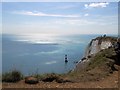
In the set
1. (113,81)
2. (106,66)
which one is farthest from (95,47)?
(113,81)

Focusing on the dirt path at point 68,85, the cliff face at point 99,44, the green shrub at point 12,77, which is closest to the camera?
the dirt path at point 68,85

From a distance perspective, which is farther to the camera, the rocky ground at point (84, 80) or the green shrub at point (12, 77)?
the green shrub at point (12, 77)

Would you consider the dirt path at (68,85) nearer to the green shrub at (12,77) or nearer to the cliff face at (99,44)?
the green shrub at (12,77)

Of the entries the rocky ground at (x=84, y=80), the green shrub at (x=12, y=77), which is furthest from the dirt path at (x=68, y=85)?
the green shrub at (x=12, y=77)

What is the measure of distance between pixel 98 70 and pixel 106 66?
726 millimetres

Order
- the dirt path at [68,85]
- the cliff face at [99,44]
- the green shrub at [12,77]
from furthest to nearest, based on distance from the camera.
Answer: the cliff face at [99,44] → the green shrub at [12,77] → the dirt path at [68,85]

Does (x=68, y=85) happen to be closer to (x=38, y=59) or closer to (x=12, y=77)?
(x=12, y=77)

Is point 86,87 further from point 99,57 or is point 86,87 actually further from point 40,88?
point 99,57

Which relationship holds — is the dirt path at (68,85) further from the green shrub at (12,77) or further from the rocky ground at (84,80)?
the green shrub at (12,77)

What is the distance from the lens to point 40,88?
8.11 m

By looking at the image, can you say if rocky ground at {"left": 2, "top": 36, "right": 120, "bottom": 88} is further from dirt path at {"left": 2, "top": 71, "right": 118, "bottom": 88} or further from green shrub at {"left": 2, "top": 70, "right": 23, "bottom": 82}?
green shrub at {"left": 2, "top": 70, "right": 23, "bottom": 82}

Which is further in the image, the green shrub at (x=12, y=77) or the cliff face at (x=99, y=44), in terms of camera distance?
the cliff face at (x=99, y=44)

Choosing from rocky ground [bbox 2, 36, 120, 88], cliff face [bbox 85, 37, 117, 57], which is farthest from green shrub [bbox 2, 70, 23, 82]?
cliff face [bbox 85, 37, 117, 57]

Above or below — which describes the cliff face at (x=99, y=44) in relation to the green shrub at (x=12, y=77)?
above
